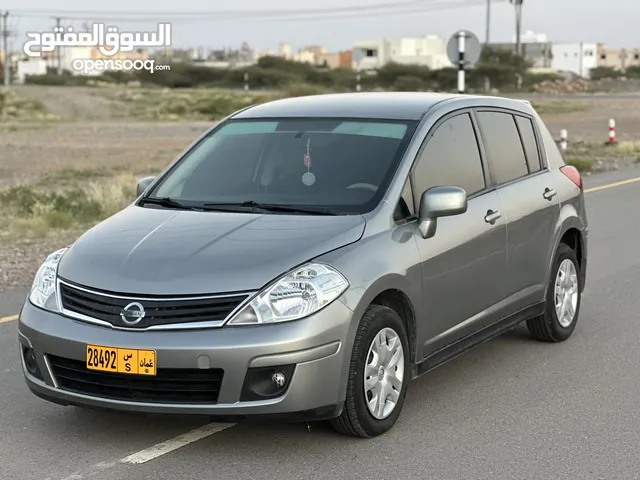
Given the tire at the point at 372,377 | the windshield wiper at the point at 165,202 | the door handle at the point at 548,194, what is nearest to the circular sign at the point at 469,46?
the door handle at the point at 548,194

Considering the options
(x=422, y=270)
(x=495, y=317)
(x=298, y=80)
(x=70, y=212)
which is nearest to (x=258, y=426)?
(x=422, y=270)

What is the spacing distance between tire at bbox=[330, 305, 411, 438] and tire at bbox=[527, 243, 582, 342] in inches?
82.4

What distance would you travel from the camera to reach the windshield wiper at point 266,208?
226 inches

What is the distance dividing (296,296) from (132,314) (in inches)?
28.9

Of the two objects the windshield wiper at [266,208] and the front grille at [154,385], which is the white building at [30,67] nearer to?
the windshield wiper at [266,208]

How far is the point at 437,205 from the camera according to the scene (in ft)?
18.7

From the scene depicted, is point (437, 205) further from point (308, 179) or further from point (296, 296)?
point (296, 296)

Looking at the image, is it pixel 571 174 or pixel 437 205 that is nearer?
pixel 437 205

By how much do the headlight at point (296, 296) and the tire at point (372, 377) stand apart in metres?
0.27

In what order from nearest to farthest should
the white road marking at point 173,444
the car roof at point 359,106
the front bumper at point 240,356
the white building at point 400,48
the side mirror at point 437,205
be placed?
the front bumper at point 240,356
the white road marking at point 173,444
the side mirror at point 437,205
the car roof at point 359,106
the white building at point 400,48

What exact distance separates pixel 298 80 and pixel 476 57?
77.4 m

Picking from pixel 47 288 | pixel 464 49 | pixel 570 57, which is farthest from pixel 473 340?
pixel 570 57

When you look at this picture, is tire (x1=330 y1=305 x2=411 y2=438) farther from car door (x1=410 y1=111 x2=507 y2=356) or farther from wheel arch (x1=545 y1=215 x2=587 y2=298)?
wheel arch (x1=545 y1=215 x2=587 y2=298)

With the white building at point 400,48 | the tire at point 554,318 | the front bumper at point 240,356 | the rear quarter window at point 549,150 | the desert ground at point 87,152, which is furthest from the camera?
the white building at point 400,48
